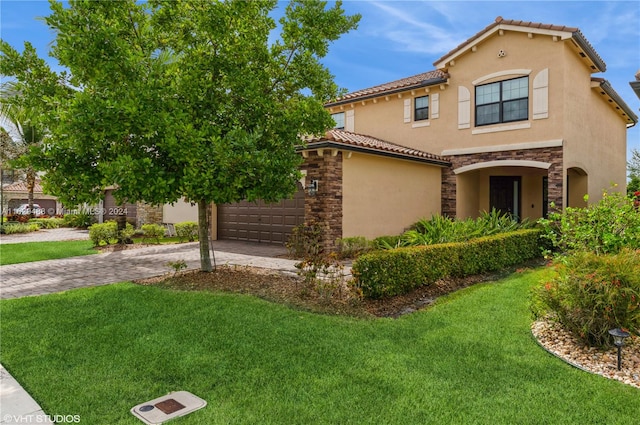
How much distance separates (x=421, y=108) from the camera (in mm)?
17312

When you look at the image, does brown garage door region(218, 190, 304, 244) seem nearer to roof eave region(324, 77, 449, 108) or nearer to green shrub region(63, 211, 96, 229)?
roof eave region(324, 77, 449, 108)

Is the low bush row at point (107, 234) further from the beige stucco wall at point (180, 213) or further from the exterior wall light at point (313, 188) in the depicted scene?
the exterior wall light at point (313, 188)

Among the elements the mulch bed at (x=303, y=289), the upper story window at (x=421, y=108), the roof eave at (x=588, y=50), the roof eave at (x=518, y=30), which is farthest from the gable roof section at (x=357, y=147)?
the roof eave at (x=588, y=50)

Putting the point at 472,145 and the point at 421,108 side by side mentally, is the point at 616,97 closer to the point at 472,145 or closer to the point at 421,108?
the point at 472,145

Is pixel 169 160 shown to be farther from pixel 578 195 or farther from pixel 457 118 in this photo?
pixel 578 195

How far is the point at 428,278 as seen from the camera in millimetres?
7957

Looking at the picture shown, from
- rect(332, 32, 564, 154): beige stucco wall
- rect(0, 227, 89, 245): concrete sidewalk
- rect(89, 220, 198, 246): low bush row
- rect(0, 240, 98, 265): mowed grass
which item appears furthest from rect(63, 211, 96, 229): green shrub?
rect(332, 32, 564, 154): beige stucco wall

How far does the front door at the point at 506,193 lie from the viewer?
17.7m

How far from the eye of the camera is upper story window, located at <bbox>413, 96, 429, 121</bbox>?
1715 centimetres

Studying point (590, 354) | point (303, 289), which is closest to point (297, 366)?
point (303, 289)

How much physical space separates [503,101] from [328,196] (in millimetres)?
8034

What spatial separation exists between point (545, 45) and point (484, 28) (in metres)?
2.26

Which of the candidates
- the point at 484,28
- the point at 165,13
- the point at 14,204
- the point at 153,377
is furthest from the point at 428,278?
the point at 14,204

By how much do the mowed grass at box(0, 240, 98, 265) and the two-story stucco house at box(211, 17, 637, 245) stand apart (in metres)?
5.48
